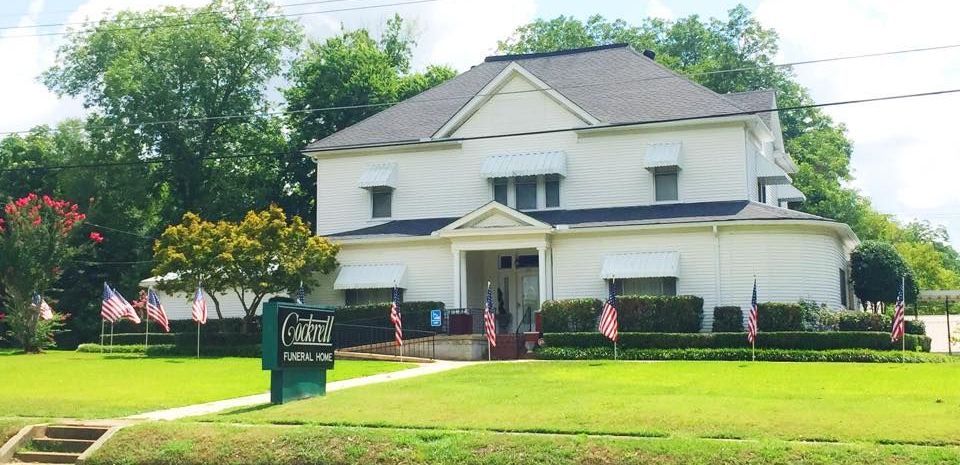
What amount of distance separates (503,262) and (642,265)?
648cm

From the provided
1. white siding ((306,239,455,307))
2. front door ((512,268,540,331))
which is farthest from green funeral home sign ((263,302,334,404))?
front door ((512,268,540,331))

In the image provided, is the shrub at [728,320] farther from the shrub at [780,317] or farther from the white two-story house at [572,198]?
the white two-story house at [572,198]

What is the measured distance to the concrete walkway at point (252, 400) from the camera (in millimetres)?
17734

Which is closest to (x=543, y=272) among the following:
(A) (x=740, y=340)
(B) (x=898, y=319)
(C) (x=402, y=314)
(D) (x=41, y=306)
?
(C) (x=402, y=314)

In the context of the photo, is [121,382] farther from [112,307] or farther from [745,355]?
[745,355]

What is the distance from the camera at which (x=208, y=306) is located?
41.0 meters

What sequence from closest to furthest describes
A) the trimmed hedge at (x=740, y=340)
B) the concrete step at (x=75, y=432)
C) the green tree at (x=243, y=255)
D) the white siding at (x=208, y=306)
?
the concrete step at (x=75, y=432) < the trimmed hedge at (x=740, y=340) < the green tree at (x=243, y=255) < the white siding at (x=208, y=306)

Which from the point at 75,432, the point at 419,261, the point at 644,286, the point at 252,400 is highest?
the point at 419,261

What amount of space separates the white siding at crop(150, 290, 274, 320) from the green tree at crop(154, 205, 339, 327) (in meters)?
4.12

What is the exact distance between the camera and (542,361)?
3022 centimetres

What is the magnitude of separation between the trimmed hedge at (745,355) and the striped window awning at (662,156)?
799cm

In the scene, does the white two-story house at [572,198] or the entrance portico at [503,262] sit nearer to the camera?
the white two-story house at [572,198]

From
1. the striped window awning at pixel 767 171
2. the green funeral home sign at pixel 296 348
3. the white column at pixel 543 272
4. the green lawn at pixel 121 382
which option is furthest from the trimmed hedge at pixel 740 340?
the green funeral home sign at pixel 296 348

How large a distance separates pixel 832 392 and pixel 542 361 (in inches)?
473
